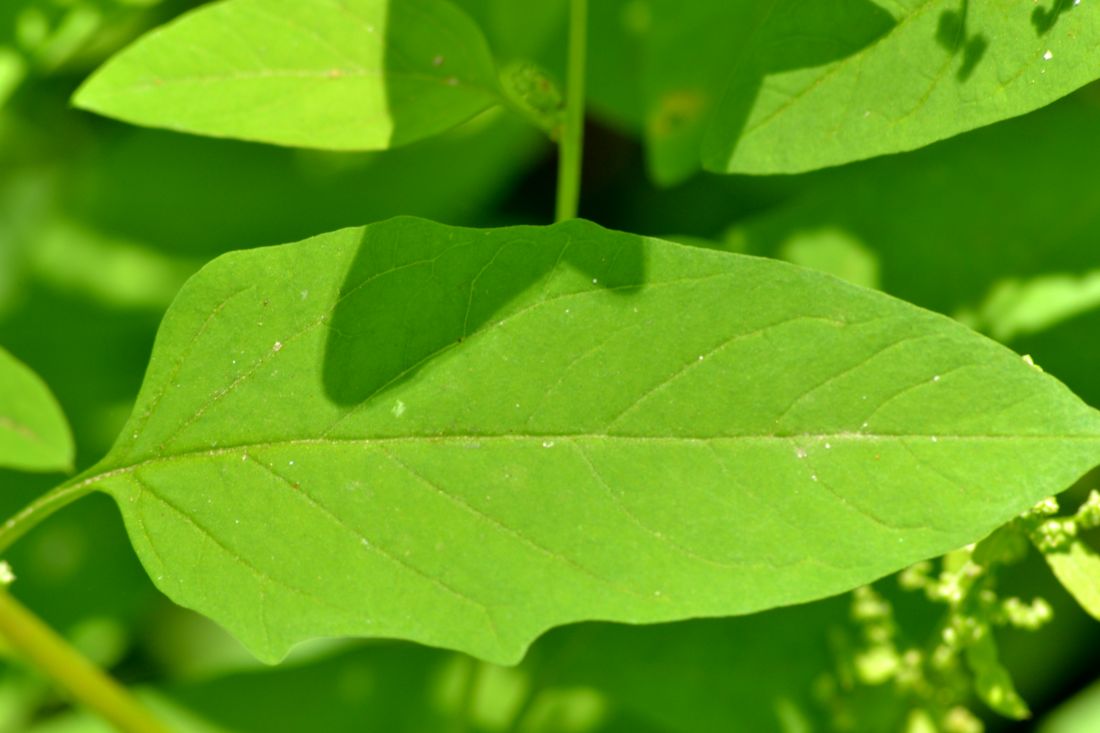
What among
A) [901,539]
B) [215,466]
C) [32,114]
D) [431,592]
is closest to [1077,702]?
[901,539]

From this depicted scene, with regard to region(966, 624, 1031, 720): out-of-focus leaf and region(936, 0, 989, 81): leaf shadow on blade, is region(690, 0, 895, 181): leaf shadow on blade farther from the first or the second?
region(966, 624, 1031, 720): out-of-focus leaf

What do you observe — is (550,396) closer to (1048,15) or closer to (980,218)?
(1048,15)

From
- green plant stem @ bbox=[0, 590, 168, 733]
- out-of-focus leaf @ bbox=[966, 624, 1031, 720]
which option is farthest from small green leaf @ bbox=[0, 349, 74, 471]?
out-of-focus leaf @ bbox=[966, 624, 1031, 720]

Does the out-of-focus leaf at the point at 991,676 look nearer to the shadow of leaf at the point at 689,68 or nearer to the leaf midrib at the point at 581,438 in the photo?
the leaf midrib at the point at 581,438

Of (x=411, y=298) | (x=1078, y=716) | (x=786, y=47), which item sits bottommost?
(x=1078, y=716)

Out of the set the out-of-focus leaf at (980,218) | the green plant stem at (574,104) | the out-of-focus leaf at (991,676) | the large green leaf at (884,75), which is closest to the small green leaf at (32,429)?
the green plant stem at (574,104)

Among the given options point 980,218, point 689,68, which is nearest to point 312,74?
point 689,68
